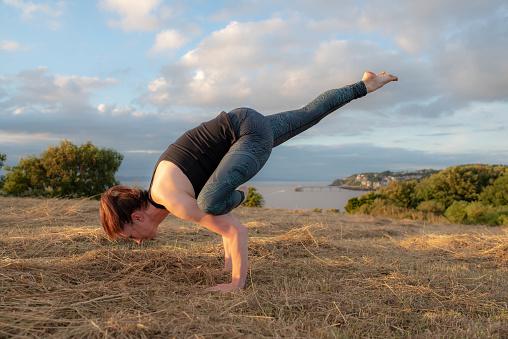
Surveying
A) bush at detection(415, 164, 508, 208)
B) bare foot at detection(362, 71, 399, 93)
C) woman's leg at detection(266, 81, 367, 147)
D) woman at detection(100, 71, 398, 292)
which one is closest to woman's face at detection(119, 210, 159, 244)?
woman at detection(100, 71, 398, 292)

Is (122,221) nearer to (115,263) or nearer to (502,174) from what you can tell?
(115,263)

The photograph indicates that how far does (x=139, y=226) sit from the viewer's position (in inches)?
118

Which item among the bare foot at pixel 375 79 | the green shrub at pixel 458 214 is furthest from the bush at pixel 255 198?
the bare foot at pixel 375 79

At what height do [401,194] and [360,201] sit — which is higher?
[401,194]

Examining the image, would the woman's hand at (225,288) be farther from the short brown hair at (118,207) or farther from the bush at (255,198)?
the bush at (255,198)

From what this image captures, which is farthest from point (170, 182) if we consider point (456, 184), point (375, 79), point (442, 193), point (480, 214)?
point (456, 184)

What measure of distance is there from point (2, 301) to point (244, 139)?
5.26 feet

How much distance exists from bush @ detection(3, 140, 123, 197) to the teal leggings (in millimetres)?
16385

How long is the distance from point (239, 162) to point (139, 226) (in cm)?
78

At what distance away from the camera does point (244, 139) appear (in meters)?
2.96

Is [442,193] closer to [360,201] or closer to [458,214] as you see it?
[360,201]

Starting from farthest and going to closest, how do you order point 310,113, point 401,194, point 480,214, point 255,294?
point 401,194 → point 480,214 → point 310,113 → point 255,294

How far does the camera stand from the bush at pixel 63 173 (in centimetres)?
1856

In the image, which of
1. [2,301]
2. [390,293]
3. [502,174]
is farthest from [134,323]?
[502,174]
